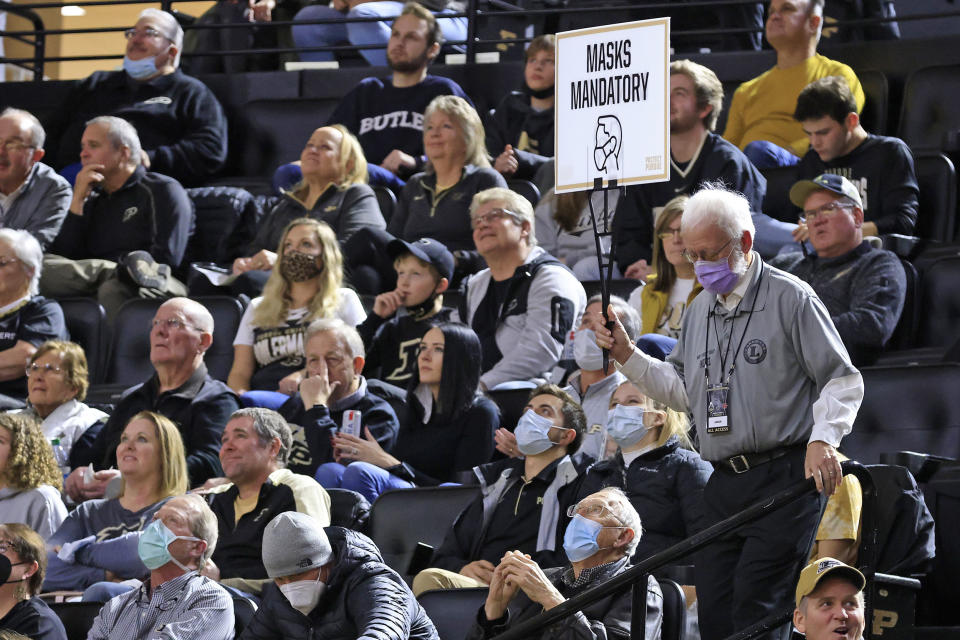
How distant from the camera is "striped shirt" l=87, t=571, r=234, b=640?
5449 millimetres

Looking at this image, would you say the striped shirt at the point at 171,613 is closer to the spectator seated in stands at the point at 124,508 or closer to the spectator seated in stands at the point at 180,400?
the spectator seated in stands at the point at 124,508

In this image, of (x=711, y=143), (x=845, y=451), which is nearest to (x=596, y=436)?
(x=845, y=451)

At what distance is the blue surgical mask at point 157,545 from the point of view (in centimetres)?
569

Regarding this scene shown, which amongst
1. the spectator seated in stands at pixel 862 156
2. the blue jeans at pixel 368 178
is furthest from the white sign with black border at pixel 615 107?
the blue jeans at pixel 368 178

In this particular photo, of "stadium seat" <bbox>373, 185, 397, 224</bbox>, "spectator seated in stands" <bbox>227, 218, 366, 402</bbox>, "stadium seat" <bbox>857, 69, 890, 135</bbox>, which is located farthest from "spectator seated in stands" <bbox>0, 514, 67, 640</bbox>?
"stadium seat" <bbox>857, 69, 890, 135</bbox>

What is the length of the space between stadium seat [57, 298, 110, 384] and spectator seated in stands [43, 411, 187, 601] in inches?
64.7

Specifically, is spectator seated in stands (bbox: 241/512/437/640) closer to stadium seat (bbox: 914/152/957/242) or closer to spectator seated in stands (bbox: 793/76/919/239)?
spectator seated in stands (bbox: 793/76/919/239)

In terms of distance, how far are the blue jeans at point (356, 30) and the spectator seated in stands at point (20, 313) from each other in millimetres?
2783

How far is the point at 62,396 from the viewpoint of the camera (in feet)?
24.0

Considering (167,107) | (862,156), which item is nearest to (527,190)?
(862,156)

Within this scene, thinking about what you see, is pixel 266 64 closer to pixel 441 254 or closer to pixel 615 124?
pixel 441 254

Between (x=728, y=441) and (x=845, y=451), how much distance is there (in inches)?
67.1

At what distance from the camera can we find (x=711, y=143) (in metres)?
7.57

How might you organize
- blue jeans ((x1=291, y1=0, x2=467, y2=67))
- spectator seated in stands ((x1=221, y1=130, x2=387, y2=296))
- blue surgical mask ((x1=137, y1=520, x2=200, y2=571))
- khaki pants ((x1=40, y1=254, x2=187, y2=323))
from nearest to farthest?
blue surgical mask ((x1=137, y1=520, x2=200, y2=571)) → spectator seated in stands ((x1=221, y1=130, x2=387, y2=296)) → khaki pants ((x1=40, y1=254, x2=187, y2=323)) → blue jeans ((x1=291, y1=0, x2=467, y2=67))
